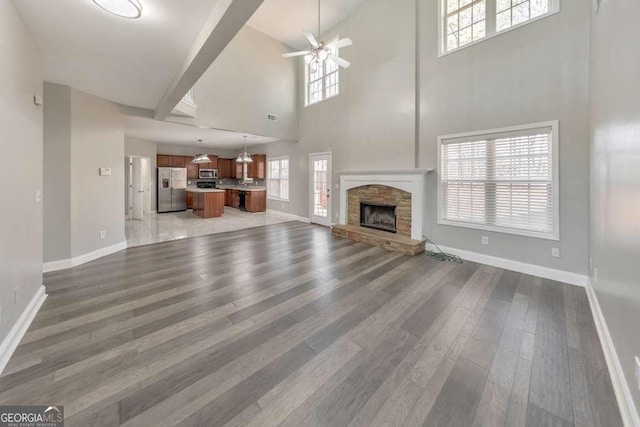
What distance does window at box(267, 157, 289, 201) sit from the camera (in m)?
8.58

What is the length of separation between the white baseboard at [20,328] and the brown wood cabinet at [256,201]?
680 centimetres

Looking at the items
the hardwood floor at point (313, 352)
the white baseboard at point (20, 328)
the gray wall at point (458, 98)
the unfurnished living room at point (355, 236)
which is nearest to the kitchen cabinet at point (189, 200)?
A: the unfurnished living room at point (355, 236)

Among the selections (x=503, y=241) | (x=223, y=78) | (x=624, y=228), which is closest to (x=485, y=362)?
(x=624, y=228)

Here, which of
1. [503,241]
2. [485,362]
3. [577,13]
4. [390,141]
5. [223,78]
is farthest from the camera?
[223,78]

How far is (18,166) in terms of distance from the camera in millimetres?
2086

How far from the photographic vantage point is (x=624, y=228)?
1597mm

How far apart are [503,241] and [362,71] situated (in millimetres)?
4520

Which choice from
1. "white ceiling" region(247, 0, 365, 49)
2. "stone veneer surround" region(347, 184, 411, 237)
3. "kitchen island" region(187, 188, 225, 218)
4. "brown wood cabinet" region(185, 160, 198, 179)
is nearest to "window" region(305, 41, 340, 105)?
"white ceiling" region(247, 0, 365, 49)

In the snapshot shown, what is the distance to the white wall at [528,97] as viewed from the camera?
3127 mm

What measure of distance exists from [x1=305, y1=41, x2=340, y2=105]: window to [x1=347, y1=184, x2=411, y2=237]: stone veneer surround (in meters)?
2.79

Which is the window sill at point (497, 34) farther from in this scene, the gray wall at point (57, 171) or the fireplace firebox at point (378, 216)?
the gray wall at point (57, 171)

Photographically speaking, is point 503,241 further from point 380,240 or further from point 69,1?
point 69,1

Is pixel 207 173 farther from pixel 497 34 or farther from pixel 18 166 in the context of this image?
pixel 497 34

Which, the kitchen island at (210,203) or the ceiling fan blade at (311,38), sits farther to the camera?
the kitchen island at (210,203)
